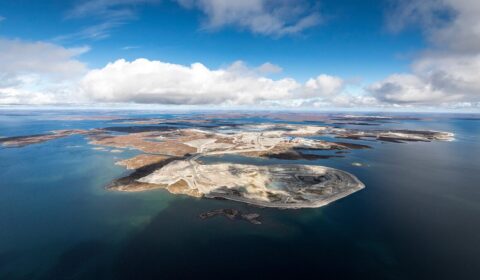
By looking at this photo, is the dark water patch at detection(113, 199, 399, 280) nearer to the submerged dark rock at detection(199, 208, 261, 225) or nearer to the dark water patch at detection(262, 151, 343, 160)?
the submerged dark rock at detection(199, 208, 261, 225)

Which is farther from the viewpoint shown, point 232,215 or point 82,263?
point 232,215

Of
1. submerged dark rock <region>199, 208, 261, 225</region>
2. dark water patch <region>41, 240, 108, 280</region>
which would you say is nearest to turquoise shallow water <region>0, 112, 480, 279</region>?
dark water patch <region>41, 240, 108, 280</region>

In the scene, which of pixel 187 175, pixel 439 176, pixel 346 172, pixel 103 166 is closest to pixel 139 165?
pixel 103 166

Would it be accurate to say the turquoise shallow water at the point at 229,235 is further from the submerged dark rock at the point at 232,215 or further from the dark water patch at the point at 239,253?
the submerged dark rock at the point at 232,215

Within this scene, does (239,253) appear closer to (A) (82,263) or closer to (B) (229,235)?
(B) (229,235)

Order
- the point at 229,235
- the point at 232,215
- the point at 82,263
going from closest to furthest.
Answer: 1. the point at 82,263
2. the point at 229,235
3. the point at 232,215

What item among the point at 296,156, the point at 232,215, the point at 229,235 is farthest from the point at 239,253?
the point at 296,156

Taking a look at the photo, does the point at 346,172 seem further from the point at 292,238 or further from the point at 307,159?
the point at 292,238

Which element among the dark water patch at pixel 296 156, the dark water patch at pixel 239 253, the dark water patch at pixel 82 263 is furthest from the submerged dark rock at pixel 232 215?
the dark water patch at pixel 296 156
